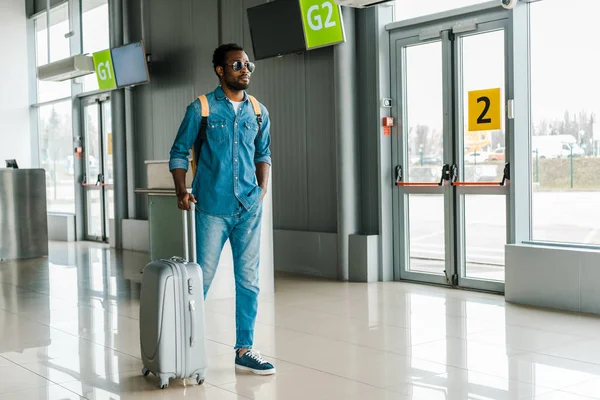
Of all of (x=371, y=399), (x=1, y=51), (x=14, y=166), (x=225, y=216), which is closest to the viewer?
(x=371, y=399)

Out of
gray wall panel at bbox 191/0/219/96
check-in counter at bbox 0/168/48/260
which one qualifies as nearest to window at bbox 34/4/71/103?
check-in counter at bbox 0/168/48/260

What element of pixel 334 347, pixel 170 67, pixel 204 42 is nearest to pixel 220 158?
pixel 334 347

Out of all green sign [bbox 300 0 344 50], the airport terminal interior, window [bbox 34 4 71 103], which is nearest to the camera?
the airport terminal interior

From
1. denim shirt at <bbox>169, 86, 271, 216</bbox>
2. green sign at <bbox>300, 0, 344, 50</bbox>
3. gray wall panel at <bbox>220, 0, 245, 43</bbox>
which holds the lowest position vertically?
denim shirt at <bbox>169, 86, 271, 216</bbox>

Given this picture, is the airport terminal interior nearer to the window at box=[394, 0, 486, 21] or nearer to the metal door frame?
the window at box=[394, 0, 486, 21]

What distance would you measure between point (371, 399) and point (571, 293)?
267cm

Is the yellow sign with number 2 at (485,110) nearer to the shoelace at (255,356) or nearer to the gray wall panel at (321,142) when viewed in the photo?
the gray wall panel at (321,142)

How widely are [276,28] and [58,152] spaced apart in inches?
298

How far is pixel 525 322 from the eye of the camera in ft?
15.9

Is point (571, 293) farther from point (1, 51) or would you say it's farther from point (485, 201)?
point (1, 51)

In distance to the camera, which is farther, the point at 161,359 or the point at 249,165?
the point at 249,165

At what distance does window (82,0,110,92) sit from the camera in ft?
→ 38.6

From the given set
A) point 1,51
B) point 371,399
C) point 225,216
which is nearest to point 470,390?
point 371,399

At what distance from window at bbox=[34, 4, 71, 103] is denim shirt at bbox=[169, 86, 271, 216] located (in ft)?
33.3
